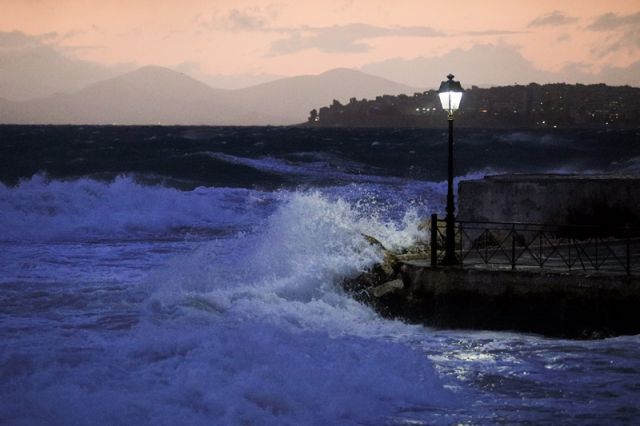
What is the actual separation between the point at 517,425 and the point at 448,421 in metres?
0.63

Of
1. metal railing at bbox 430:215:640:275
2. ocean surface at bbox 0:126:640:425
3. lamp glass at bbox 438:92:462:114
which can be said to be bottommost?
ocean surface at bbox 0:126:640:425

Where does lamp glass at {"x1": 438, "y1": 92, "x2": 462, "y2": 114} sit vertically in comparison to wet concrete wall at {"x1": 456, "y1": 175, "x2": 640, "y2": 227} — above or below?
above

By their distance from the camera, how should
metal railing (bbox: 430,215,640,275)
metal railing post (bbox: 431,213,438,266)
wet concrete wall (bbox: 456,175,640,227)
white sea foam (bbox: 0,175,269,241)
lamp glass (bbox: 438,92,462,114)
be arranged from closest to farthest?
metal railing (bbox: 430,215,640,275) < metal railing post (bbox: 431,213,438,266) < lamp glass (bbox: 438,92,462,114) < wet concrete wall (bbox: 456,175,640,227) < white sea foam (bbox: 0,175,269,241)

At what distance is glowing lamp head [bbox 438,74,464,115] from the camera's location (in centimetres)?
1405

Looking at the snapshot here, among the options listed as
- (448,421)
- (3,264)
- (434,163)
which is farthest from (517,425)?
(434,163)

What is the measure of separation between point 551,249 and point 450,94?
311 cm

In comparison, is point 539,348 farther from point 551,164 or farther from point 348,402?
point 551,164

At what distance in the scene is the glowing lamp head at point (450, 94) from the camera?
14047 mm

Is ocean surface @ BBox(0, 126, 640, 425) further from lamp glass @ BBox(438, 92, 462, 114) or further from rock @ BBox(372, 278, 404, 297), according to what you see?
lamp glass @ BBox(438, 92, 462, 114)

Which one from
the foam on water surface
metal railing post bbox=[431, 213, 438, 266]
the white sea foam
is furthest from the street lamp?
the white sea foam

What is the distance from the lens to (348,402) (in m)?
8.66

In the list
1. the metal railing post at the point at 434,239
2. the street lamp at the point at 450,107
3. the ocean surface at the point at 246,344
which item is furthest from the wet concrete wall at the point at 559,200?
the metal railing post at the point at 434,239

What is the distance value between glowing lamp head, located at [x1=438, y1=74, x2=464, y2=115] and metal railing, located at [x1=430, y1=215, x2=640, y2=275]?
1.81 meters

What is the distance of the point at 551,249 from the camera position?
14734 mm
